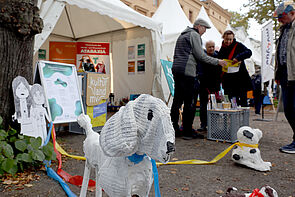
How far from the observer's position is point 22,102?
2.39 metres

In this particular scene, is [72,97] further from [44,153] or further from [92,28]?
[92,28]

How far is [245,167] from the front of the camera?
2.52 metres

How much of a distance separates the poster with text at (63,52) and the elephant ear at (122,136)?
780cm

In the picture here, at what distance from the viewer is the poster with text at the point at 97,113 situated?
4.21 metres

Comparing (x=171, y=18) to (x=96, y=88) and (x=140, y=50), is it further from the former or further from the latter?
(x=96, y=88)

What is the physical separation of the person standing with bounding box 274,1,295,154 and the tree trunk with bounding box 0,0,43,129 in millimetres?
3116

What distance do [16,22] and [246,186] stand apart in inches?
108

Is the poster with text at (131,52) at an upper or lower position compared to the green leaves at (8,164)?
upper

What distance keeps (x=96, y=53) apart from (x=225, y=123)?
17.8 ft

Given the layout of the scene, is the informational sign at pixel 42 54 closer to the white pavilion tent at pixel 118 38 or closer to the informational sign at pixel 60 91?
the white pavilion tent at pixel 118 38

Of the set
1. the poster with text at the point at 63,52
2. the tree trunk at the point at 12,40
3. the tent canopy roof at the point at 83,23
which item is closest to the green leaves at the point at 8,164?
the tree trunk at the point at 12,40

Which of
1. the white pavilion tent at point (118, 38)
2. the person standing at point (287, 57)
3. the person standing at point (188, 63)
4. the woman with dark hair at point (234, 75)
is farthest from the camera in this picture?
the white pavilion tent at point (118, 38)

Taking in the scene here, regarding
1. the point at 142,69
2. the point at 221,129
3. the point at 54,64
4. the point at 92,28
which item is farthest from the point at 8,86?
the point at 92,28

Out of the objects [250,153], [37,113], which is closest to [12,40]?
[37,113]
